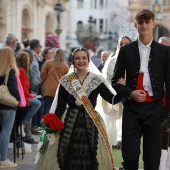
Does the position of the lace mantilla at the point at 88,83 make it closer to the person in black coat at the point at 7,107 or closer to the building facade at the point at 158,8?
the person in black coat at the point at 7,107

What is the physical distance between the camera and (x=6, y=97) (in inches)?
347

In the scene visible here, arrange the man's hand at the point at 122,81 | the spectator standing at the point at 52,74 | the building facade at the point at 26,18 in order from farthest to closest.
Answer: the building facade at the point at 26,18, the spectator standing at the point at 52,74, the man's hand at the point at 122,81

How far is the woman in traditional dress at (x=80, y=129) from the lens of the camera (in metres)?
7.20

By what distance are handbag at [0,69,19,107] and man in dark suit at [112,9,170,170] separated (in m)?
2.64

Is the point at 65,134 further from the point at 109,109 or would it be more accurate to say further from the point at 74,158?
the point at 109,109

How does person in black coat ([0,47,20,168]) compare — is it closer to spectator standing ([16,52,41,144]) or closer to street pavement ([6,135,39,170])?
street pavement ([6,135,39,170])

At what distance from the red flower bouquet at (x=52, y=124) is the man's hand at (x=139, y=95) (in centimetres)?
115

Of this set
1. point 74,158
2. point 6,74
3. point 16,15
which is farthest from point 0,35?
point 74,158

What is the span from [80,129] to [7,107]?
218 cm

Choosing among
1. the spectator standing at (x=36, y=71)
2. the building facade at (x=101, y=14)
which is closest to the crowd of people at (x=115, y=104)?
the spectator standing at (x=36, y=71)

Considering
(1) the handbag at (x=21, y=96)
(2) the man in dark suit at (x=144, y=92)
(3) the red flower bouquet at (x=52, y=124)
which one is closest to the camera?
(2) the man in dark suit at (x=144, y=92)

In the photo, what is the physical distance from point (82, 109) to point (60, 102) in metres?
0.31

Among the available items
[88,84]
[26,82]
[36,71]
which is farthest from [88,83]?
[36,71]

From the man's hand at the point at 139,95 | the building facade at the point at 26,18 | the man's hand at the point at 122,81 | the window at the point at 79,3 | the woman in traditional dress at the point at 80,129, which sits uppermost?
the window at the point at 79,3
